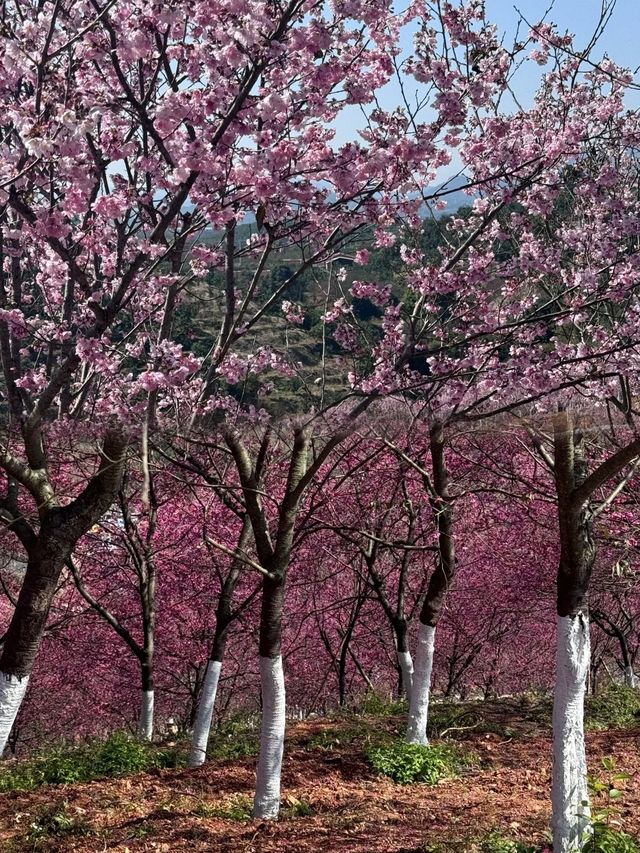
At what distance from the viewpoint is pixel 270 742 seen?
7504 mm

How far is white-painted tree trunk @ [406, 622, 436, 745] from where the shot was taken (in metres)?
9.78

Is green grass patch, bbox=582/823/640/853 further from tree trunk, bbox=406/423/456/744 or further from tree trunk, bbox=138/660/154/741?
tree trunk, bbox=138/660/154/741

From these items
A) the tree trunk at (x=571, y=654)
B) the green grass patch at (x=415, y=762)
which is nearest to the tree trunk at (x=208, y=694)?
the green grass patch at (x=415, y=762)

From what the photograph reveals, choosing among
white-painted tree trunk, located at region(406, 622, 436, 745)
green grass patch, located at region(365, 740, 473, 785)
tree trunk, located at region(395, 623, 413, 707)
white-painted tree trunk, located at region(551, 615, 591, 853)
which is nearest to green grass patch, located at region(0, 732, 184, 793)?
green grass patch, located at region(365, 740, 473, 785)

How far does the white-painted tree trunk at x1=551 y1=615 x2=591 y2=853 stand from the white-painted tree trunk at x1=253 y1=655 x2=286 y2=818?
265 centimetres

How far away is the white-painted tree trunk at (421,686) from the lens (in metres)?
9.78

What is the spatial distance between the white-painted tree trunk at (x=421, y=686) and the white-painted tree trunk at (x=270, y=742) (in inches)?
107

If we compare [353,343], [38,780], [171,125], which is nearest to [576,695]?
[353,343]

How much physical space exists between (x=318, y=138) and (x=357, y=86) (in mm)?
505

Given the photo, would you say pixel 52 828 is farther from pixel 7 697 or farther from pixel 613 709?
pixel 613 709

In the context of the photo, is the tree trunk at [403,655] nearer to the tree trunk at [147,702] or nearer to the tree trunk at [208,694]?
the tree trunk at [208,694]

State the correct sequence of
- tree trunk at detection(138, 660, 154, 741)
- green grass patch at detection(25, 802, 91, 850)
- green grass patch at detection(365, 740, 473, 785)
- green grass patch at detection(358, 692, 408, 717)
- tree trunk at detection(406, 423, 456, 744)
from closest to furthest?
green grass patch at detection(25, 802, 91, 850)
green grass patch at detection(365, 740, 473, 785)
tree trunk at detection(406, 423, 456, 744)
tree trunk at detection(138, 660, 154, 741)
green grass patch at detection(358, 692, 408, 717)

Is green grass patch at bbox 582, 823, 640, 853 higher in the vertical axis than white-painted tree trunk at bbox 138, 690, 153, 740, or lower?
lower

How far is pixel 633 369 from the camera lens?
291 inches
